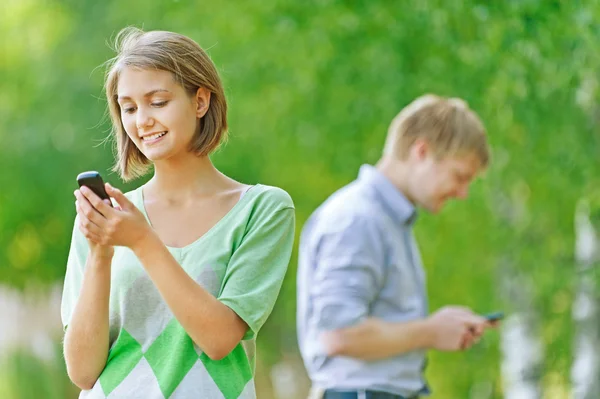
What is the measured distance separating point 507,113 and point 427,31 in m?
0.76

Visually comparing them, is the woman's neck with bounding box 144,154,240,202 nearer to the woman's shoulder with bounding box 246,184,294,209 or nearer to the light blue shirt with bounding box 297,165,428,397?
the woman's shoulder with bounding box 246,184,294,209

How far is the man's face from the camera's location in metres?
5.07

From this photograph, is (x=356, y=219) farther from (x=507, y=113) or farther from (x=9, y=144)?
(x=9, y=144)

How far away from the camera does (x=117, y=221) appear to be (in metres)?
2.85

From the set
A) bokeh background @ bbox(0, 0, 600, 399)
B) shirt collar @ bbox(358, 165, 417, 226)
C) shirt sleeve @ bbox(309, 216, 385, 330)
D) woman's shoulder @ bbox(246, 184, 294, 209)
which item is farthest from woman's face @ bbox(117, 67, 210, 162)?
bokeh background @ bbox(0, 0, 600, 399)

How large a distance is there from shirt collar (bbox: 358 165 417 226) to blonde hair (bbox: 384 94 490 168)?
0.62ft

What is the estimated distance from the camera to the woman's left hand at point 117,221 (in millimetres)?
2842

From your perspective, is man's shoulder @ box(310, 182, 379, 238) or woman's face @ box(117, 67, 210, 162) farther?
man's shoulder @ box(310, 182, 379, 238)

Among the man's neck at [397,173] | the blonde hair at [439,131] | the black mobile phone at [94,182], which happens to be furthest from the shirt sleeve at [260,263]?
the blonde hair at [439,131]

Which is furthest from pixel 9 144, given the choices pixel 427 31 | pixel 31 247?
pixel 427 31

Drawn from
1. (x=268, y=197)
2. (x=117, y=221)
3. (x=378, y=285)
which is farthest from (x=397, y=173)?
(x=117, y=221)

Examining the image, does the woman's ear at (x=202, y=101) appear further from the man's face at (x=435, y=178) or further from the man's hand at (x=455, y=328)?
the man's face at (x=435, y=178)

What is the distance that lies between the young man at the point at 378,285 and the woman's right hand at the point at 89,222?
1811 millimetres

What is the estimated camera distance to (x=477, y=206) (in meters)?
11.5
